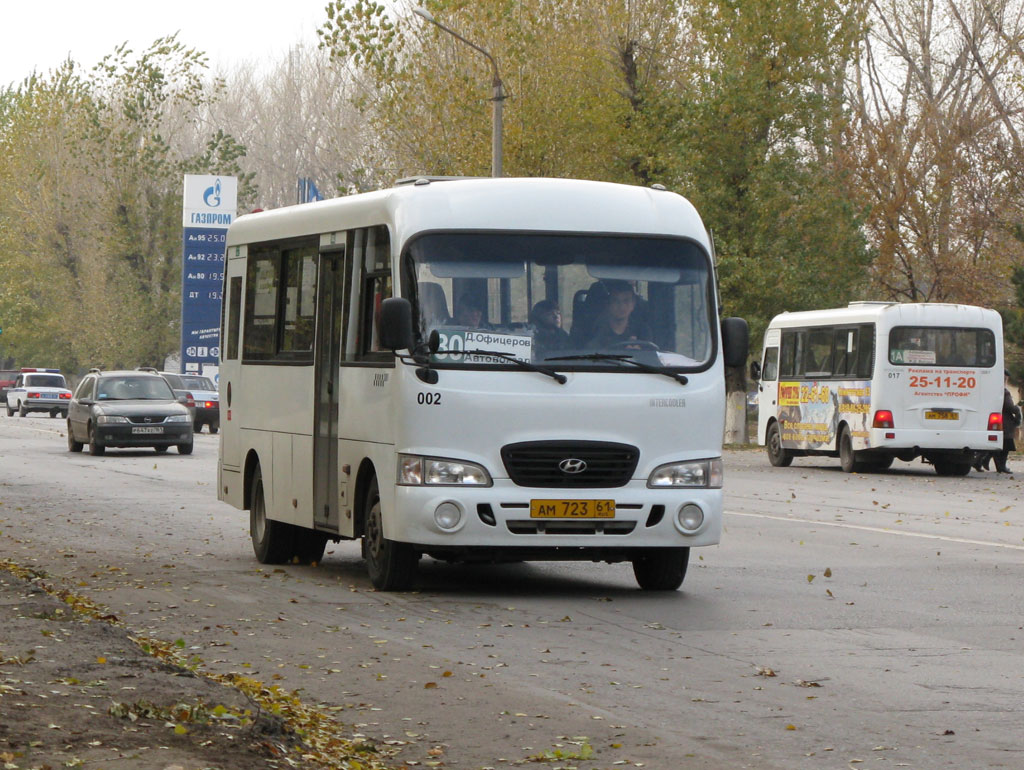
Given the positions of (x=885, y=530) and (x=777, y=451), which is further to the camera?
(x=777, y=451)

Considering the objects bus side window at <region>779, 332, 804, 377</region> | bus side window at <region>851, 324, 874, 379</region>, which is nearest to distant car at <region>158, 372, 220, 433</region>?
bus side window at <region>779, 332, 804, 377</region>

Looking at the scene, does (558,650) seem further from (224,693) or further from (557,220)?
(557,220)

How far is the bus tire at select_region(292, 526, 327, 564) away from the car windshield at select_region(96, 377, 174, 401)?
985 inches

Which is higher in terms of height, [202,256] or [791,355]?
[202,256]

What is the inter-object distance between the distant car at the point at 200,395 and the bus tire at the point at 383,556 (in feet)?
140

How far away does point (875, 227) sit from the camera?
5616cm

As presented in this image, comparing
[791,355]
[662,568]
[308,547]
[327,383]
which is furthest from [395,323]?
[791,355]

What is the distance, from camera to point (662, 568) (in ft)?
44.0

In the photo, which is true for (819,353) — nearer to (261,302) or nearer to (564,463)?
(261,302)

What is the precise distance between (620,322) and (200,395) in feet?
146

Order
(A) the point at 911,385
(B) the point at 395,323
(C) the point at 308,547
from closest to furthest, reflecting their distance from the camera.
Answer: (B) the point at 395,323 < (C) the point at 308,547 < (A) the point at 911,385

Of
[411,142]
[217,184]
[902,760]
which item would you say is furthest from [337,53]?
[902,760]

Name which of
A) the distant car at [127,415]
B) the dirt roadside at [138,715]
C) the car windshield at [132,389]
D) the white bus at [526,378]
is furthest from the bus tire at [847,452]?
the dirt roadside at [138,715]

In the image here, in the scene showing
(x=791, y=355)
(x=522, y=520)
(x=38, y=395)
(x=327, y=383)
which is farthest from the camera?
(x=38, y=395)
